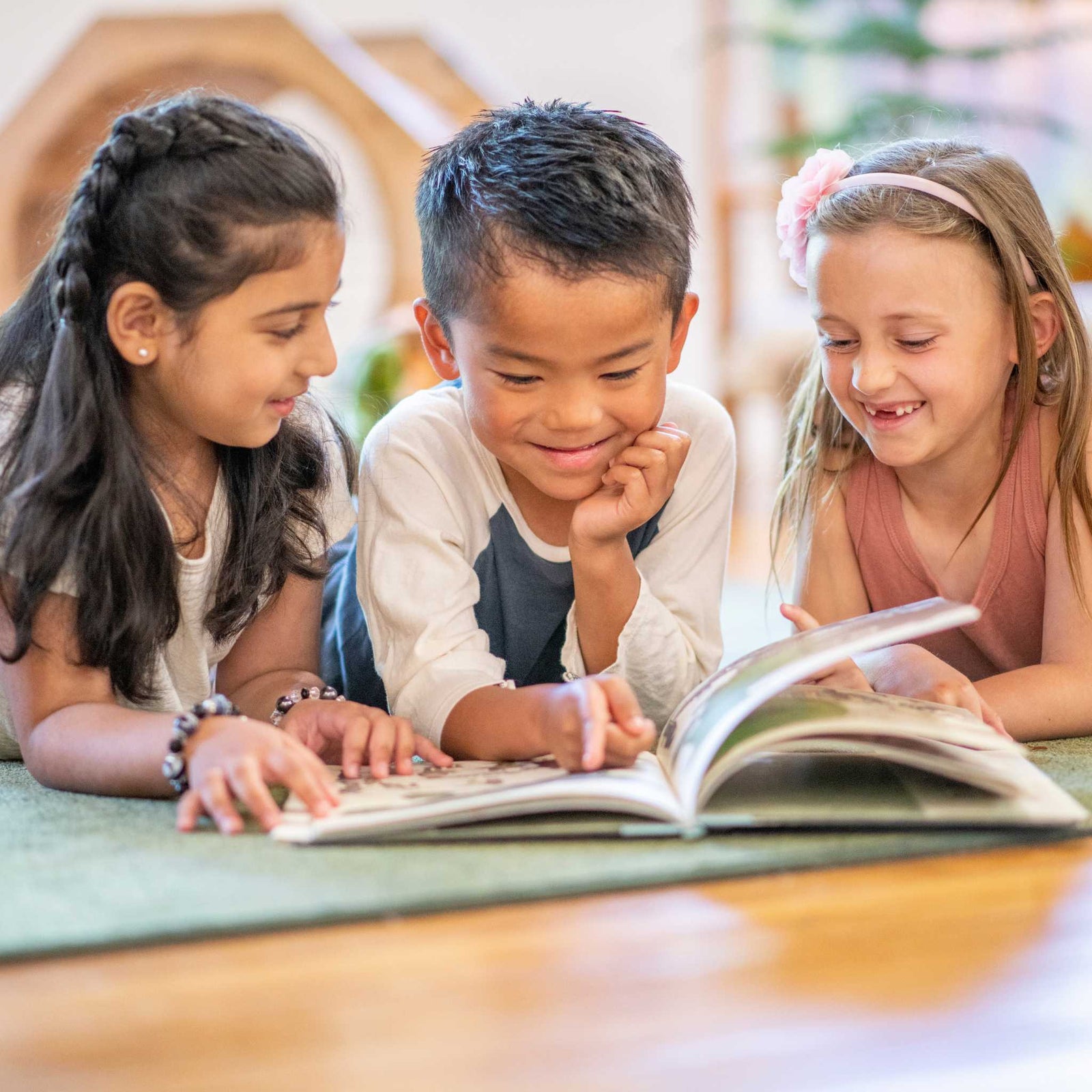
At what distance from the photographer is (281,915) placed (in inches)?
28.0

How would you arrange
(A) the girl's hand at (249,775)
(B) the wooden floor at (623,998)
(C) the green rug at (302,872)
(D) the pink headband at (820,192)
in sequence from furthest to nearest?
(D) the pink headband at (820,192), (A) the girl's hand at (249,775), (C) the green rug at (302,872), (B) the wooden floor at (623,998)

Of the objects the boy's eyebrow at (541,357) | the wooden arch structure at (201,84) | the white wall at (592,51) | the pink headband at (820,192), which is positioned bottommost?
the boy's eyebrow at (541,357)

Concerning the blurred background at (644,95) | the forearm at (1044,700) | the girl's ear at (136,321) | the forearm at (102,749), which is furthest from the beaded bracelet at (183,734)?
the blurred background at (644,95)

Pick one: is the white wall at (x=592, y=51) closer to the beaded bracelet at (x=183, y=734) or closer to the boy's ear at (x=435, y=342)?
the boy's ear at (x=435, y=342)

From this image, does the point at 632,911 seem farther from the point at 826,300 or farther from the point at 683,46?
the point at 683,46

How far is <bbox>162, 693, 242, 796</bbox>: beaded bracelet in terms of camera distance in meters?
0.89

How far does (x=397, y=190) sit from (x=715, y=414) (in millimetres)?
1410

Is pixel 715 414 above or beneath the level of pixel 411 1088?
above

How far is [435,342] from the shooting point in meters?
1.15

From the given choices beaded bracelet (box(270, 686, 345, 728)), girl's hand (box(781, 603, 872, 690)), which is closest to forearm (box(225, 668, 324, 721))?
beaded bracelet (box(270, 686, 345, 728))

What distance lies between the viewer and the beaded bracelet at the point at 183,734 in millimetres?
893

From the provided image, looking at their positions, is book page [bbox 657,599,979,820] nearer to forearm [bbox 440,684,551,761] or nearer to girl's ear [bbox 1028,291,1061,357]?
forearm [bbox 440,684,551,761]

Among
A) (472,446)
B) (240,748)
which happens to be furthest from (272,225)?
(240,748)

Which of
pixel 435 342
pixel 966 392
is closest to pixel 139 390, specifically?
pixel 435 342
